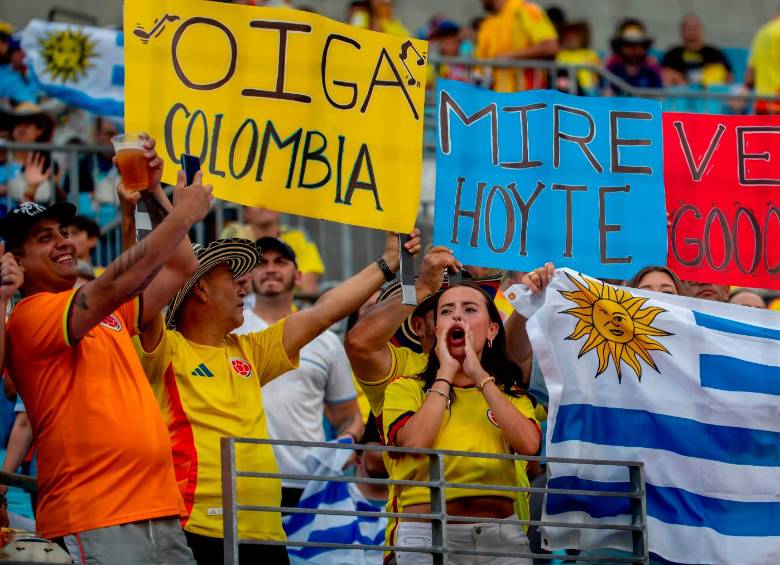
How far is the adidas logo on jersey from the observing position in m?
6.09

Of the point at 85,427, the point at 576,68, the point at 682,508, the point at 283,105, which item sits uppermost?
the point at 576,68

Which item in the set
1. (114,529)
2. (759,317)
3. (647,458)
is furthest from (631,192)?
(114,529)

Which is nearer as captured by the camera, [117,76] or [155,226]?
[155,226]

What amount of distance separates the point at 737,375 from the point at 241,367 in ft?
6.34

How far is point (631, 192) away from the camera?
22.7 ft

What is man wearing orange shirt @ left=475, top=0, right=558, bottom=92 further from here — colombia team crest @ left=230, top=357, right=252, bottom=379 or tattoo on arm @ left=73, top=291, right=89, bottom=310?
tattoo on arm @ left=73, top=291, right=89, bottom=310

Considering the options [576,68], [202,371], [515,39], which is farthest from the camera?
[515,39]

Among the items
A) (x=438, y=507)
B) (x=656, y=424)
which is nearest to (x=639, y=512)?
(x=656, y=424)

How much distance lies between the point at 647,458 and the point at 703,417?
11.3 inches

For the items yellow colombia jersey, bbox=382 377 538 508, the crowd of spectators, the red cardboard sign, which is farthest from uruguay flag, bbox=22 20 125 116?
yellow colombia jersey, bbox=382 377 538 508

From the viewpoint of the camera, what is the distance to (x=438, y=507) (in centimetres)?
560

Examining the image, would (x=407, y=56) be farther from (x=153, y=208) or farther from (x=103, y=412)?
(x=103, y=412)

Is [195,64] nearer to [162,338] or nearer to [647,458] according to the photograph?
[162,338]

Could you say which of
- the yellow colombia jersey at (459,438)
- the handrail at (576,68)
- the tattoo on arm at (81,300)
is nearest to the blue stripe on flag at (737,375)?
the yellow colombia jersey at (459,438)
